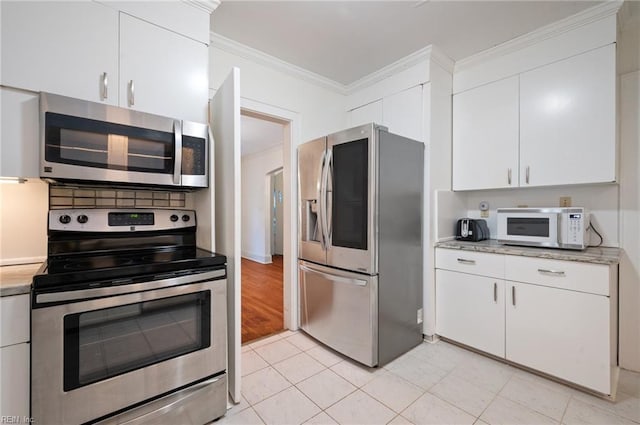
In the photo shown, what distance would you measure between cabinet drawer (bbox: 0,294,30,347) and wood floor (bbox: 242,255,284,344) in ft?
5.47

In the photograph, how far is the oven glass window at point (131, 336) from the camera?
46.4 inches

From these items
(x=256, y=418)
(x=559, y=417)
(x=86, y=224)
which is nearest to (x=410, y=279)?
(x=559, y=417)

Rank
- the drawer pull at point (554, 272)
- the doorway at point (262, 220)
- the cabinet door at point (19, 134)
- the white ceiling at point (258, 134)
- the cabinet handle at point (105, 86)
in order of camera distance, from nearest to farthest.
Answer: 1. the cabinet door at point (19, 134)
2. the cabinet handle at point (105, 86)
3. the drawer pull at point (554, 272)
4. the doorway at point (262, 220)
5. the white ceiling at point (258, 134)

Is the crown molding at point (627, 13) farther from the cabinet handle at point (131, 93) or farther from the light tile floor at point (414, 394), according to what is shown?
the cabinet handle at point (131, 93)

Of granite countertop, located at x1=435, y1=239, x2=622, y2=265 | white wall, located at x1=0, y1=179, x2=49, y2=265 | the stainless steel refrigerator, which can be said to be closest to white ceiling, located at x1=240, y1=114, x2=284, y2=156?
the stainless steel refrigerator

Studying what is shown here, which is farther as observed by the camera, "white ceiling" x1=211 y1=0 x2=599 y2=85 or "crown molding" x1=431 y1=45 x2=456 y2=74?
"crown molding" x1=431 y1=45 x2=456 y2=74

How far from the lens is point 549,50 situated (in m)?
2.19

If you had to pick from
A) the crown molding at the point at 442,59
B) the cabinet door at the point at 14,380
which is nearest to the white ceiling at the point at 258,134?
the crown molding at the point at 442,59

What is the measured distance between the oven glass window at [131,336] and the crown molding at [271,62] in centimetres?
203

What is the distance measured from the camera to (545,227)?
7.07 ft

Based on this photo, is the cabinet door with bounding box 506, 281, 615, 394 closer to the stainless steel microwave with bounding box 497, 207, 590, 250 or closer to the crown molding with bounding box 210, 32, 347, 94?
the stainless steel microwave with bounding box 497, 207, 590, 250

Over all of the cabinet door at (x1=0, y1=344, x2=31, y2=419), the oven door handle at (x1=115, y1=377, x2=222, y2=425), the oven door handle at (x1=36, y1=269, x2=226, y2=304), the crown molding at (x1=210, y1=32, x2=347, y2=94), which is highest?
the crown molding at (x1=210, y1=32, x2=347, y2=94)

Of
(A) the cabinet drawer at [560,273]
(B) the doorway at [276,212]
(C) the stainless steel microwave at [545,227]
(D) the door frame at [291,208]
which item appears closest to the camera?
(A) the cabinet drawer at [560,273]

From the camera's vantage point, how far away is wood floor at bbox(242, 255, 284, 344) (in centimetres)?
282
